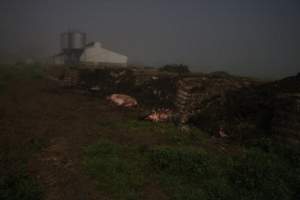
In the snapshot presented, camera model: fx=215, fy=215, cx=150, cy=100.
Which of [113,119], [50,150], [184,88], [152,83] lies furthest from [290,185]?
[152,83]

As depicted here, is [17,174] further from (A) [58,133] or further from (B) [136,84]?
(B) [136,84]

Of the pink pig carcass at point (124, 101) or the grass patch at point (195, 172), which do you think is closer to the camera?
the grass patch at point (195, 172)

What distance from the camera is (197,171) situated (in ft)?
13.2

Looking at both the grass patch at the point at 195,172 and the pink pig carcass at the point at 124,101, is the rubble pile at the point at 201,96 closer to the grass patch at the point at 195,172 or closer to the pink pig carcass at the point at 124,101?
the pink pig carcass at the point at 124,101

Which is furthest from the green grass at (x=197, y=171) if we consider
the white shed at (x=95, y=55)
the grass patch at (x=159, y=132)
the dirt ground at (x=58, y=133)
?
the white shed at (x=95, y=55)

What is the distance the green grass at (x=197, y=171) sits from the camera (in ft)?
11.3

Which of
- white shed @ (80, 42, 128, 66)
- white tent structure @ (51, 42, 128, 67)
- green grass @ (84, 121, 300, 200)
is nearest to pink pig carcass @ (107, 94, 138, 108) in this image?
green grass @ (84, 121, 300, 200)

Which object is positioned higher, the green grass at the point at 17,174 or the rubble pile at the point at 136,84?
the rubble pile at the point at 136,84

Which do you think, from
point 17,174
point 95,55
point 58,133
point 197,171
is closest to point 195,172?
point 197,171

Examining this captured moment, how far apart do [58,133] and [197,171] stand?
3640 millimetres

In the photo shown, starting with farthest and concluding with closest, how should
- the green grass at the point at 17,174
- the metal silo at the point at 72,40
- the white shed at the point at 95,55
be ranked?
the metal silo at the point at 72,40 < the white shed at the point at 95,55 < the green grass at the point at 17,174

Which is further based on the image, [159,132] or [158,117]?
[158,117]

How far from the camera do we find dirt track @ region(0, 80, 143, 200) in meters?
3.44

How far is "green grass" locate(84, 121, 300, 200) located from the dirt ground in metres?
0.28
